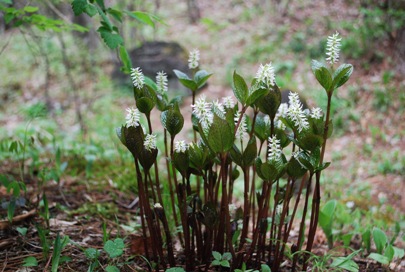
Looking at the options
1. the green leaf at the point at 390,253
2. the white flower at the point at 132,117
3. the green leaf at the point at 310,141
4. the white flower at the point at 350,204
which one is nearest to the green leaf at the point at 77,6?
the white flower at the point at 132,117

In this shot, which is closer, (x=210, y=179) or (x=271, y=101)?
(x=271, y=101)

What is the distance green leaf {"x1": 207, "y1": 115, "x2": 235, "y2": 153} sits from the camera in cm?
133

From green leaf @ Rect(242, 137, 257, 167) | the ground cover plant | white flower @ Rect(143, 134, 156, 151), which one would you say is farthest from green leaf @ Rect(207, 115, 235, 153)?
white flower @ Rect(143, 134, 156, 151)

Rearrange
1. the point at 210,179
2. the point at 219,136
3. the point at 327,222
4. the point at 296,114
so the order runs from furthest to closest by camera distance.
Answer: the point at 327,222 → the point at 210,179 → the point at 296,114 → the point at 219,136

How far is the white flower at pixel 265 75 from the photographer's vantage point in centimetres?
146

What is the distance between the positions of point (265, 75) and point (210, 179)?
1.66 feet

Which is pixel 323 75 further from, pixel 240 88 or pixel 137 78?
pixel 137 78

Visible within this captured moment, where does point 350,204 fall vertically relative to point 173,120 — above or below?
below

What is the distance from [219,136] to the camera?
4.44 feet

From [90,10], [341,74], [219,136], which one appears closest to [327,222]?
[341,74]

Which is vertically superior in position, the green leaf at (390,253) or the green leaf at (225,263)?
the green leaf at (225,263)

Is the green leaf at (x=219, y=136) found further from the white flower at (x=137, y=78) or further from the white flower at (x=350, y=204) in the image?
the white flower at (x=350, y=204)

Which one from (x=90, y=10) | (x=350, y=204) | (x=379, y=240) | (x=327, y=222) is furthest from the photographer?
(x=350, y=204)

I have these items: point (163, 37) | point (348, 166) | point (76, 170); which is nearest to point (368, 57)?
point (348, 166)
